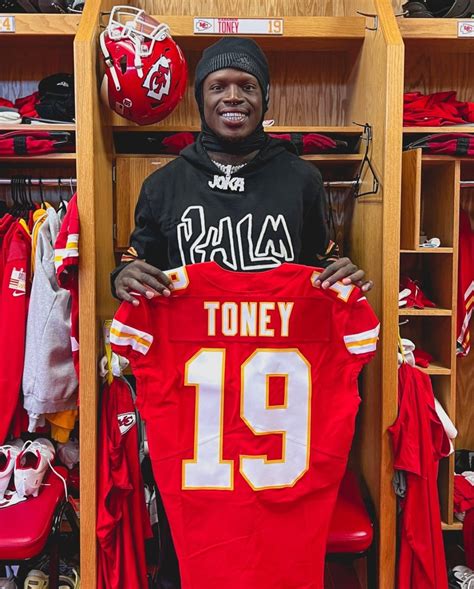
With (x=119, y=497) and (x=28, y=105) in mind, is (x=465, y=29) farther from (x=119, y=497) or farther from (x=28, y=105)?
(x=119, y=497)

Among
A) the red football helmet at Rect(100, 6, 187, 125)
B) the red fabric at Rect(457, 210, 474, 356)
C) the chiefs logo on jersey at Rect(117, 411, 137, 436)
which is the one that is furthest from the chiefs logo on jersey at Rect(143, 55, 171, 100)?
the red fabric at Rect(457, 210, 474, 356)

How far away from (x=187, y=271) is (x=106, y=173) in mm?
669

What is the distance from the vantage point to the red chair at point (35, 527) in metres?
1.55

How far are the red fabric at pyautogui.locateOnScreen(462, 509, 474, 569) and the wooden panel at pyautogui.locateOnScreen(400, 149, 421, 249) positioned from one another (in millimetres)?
963

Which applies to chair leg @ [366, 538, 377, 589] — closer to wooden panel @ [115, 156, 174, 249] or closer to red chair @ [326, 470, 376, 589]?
red chair @ [326, 470, 376, 589]

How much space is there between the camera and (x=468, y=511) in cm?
204

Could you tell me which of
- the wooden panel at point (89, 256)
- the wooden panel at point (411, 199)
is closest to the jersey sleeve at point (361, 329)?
the wooden panel at point (411, 199)

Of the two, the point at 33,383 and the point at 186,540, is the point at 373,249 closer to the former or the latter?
the point at 186,540

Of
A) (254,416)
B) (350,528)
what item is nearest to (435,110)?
(254,416)

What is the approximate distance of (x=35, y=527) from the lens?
1614 millimetres

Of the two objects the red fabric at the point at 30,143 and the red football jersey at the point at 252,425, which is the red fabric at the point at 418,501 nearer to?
the red football jersey at the point at 252,425

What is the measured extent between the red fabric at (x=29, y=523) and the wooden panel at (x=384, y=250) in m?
0.99

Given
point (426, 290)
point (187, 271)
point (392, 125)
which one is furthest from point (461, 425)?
point (187, 271)

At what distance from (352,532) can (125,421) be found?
75 cm
